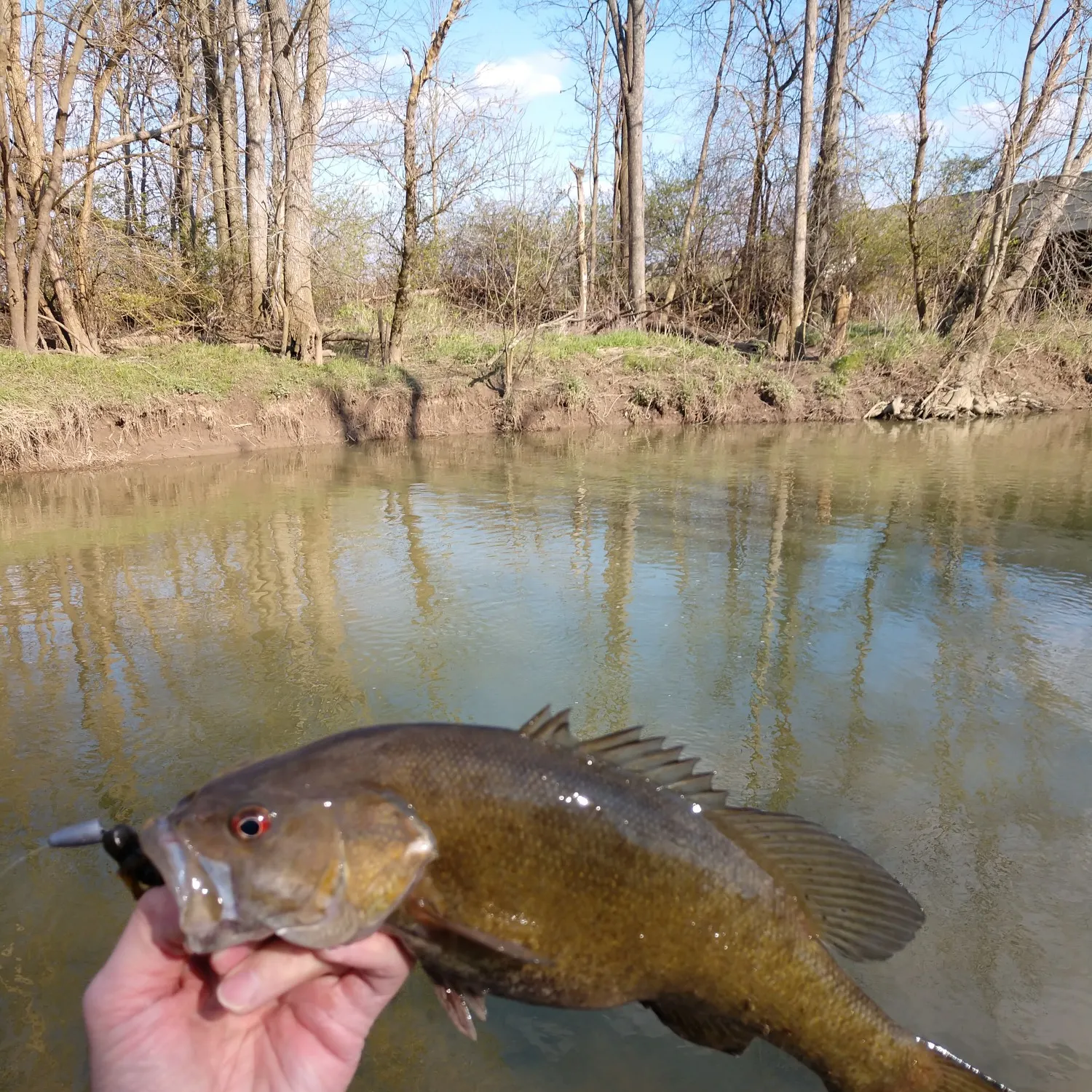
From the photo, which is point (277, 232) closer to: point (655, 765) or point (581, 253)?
point (581, 253)

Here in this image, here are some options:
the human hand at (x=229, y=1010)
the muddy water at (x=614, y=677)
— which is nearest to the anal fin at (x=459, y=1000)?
the human hand at (x=229, y=1010)

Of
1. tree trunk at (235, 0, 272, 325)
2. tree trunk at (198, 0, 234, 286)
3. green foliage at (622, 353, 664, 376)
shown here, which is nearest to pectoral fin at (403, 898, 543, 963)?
tree trunk at (235, 0, 272, 325)

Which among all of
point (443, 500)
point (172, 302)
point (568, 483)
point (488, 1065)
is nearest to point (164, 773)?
point (488, 1065)

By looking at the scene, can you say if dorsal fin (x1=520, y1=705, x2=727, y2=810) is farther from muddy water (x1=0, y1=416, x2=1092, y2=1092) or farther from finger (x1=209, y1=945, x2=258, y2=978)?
muddy water (x1=0, y1=416, x2=1092, y2=1092)

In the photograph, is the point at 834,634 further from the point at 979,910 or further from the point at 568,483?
the point at 568,483

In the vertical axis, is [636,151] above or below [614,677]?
above

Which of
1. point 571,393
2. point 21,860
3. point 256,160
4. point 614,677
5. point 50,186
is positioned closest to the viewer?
point 21,860

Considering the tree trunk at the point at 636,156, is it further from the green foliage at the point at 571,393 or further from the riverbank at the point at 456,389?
the green foliage at the point at 571,393

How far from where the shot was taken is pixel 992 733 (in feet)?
15.3

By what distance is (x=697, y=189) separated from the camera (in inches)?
1062

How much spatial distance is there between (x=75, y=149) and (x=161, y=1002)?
57.4 feet

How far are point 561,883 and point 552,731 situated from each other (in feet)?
1.17

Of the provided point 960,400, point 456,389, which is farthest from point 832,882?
point 960,400

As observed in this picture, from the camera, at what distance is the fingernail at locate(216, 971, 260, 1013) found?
1.63 meters
